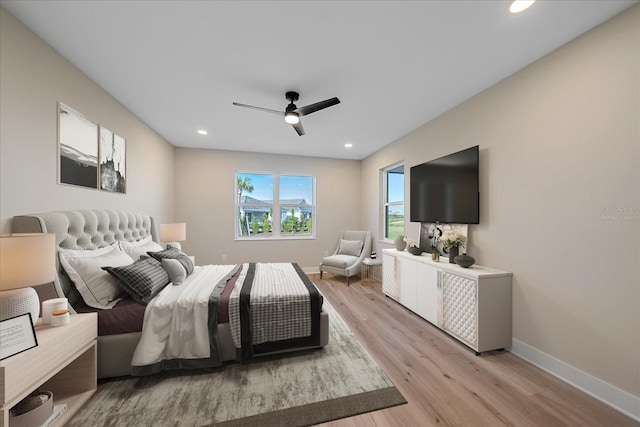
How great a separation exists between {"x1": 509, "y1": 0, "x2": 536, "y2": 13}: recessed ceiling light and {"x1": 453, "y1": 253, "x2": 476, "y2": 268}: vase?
2034mm

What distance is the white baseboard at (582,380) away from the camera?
1544mm

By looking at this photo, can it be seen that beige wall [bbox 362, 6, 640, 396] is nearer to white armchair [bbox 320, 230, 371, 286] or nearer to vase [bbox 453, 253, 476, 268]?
vase [bbox 453, 253, 476, 268]

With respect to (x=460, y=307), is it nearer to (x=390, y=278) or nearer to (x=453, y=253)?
(x=453, y=253)

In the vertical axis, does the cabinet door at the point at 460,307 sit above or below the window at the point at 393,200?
below

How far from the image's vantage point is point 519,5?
4.90ft

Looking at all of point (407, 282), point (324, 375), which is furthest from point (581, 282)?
point (324, 375)

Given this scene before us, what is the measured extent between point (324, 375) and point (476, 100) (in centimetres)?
314

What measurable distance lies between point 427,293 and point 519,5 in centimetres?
262

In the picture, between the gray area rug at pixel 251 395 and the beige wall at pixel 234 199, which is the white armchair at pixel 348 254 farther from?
the gray area rug at pixel 251 395

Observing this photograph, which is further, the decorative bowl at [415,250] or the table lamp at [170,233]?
the table lamp at [170,233]

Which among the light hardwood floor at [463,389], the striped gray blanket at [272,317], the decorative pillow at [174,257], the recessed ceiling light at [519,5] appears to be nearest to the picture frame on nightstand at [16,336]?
the striped gray blanket at [272,317]

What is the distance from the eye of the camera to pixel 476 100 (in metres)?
2.62

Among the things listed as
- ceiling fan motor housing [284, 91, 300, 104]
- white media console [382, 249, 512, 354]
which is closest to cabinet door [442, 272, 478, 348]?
white media console [382, 249, 512, 354]

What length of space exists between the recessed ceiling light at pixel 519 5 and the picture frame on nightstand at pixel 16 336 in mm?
3336
